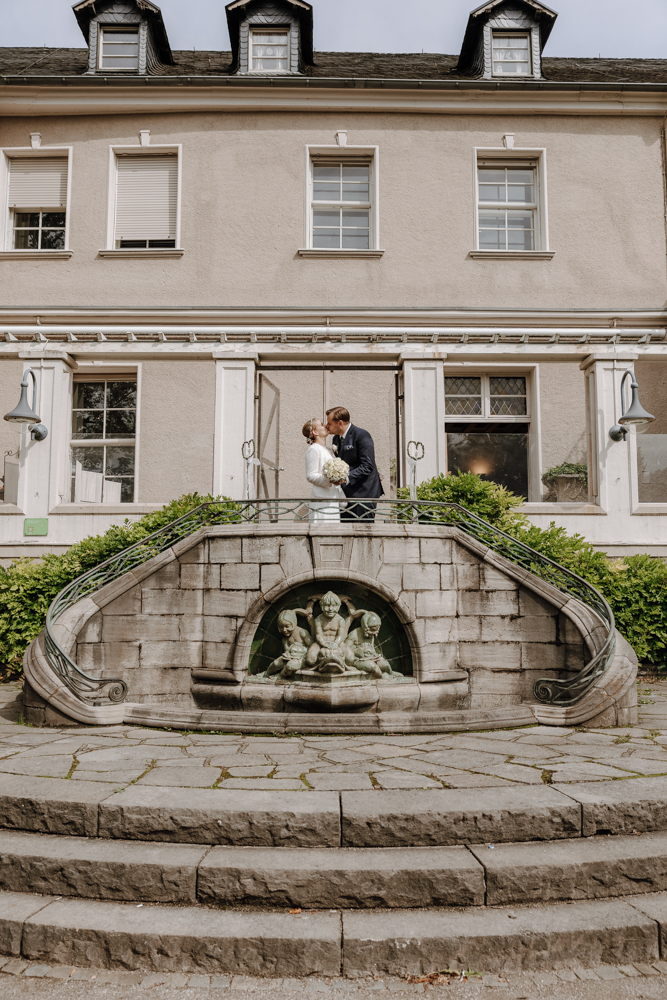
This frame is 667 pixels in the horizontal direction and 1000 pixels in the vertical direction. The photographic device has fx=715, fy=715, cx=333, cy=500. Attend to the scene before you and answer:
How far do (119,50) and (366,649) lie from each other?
38.0 feet

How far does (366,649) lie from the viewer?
271 inches

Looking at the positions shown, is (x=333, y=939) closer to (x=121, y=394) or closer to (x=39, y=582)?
(x=39, y=582)

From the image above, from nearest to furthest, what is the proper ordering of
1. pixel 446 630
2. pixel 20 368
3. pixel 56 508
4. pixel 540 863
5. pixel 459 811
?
pixel 540 863 → pixel 459 811 → pixel 446 630 → pixel 56 508 → pixel 20 368

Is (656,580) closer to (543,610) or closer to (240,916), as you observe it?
(543,610)

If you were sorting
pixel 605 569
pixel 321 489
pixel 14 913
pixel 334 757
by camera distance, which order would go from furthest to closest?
1. pixel 605 569
2. pixel 321 489
3. pixel 334 757
4. pixel 14 913

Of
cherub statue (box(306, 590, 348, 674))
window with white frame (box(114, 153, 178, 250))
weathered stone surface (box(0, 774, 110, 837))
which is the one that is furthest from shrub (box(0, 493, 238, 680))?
window with white frame (box(114, 153, 178, 250))

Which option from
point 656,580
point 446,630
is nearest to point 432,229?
point 656,580

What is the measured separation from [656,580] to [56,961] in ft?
25.5

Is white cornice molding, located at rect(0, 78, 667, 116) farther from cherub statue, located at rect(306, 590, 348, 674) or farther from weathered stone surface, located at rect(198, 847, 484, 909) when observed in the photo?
weathered stone surface, located at rect(198, 847, 484, 909)

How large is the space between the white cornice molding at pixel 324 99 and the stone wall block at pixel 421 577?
8496 millimetres

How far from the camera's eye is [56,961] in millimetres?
3447

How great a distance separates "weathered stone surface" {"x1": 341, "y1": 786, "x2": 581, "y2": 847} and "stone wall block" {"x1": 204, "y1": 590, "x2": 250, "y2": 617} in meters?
3.12

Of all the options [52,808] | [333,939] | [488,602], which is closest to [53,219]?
[488,602]

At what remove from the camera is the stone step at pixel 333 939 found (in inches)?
131
